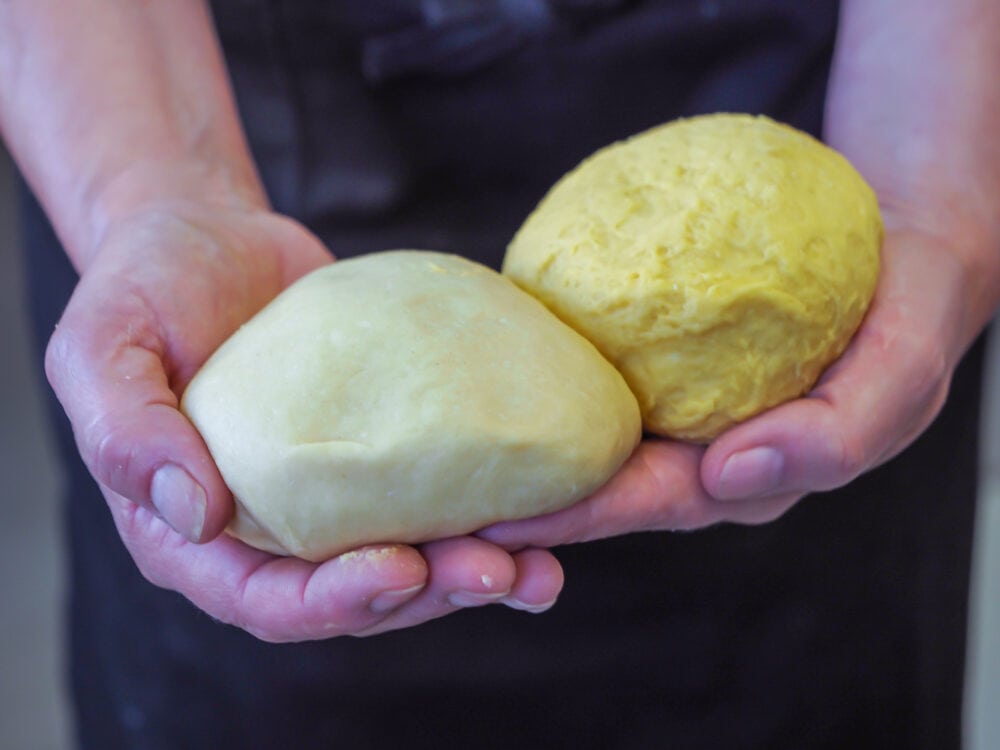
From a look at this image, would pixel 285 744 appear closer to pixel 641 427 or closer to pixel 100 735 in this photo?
pixel 100 735

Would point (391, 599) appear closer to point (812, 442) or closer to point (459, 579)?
point (459, 579)

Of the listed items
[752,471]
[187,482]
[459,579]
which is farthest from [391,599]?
[752,471]

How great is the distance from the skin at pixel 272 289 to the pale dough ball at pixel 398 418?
0.10ft

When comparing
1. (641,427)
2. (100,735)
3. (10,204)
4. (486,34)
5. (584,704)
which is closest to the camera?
(641,427)

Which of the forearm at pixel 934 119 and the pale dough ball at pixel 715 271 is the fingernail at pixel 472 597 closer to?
the pale dough ball at pixel 715 271

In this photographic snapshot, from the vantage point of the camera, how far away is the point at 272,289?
3.24 ft

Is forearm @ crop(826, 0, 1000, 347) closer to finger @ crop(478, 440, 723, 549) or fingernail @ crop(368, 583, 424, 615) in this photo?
finger @ crop(478, 440, 723, 549)

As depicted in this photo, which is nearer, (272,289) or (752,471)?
(752,471)

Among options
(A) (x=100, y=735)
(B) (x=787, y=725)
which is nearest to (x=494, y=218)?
(B) (x=787, y=725)

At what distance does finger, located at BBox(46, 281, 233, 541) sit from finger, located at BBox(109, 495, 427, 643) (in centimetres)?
6

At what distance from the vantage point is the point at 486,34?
1.11 metres

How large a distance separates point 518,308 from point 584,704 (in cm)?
59

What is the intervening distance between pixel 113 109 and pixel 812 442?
31.0 inches

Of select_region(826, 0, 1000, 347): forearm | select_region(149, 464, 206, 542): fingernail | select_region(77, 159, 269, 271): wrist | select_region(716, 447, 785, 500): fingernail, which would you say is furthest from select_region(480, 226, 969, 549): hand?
select_region(77, 159, 269, 271): wrist
